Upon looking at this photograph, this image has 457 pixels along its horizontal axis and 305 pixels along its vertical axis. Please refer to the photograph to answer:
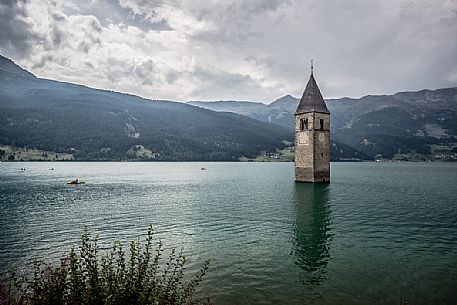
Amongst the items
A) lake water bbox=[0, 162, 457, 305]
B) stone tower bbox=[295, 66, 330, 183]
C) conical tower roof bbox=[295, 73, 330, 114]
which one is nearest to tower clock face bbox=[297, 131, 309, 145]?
stone tower bbox=[295, 66, 330, 183]

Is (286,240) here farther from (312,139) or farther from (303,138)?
(303,138)

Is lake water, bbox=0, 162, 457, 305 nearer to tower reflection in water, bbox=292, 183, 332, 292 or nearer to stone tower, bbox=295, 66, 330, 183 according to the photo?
tower reflection in water, bbox=292, 183, 332, 292

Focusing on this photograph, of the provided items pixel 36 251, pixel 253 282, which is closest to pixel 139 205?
pixel 36 251

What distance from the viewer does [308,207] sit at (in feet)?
139

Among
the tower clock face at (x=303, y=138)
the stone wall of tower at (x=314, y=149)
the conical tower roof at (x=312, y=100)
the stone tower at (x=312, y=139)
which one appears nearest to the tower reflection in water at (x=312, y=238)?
the stone wall of tower at (x=314, y=149)

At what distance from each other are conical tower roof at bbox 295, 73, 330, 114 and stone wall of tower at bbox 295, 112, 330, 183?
1.05 meters

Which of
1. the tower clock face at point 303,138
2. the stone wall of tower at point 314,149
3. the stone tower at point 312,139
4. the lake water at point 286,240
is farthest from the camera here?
the tower clock face at point 303,138

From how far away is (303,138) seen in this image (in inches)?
2648

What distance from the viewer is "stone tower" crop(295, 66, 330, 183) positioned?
65438 mm

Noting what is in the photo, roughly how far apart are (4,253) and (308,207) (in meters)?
32.5

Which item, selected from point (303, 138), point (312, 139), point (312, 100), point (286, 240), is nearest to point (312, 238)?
point (286, 240)

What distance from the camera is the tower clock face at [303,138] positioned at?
6612cm

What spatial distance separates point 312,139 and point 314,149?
202cm

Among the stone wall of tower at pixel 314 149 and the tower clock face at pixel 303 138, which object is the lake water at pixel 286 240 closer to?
the stone wall of tower at pixel 314 149
